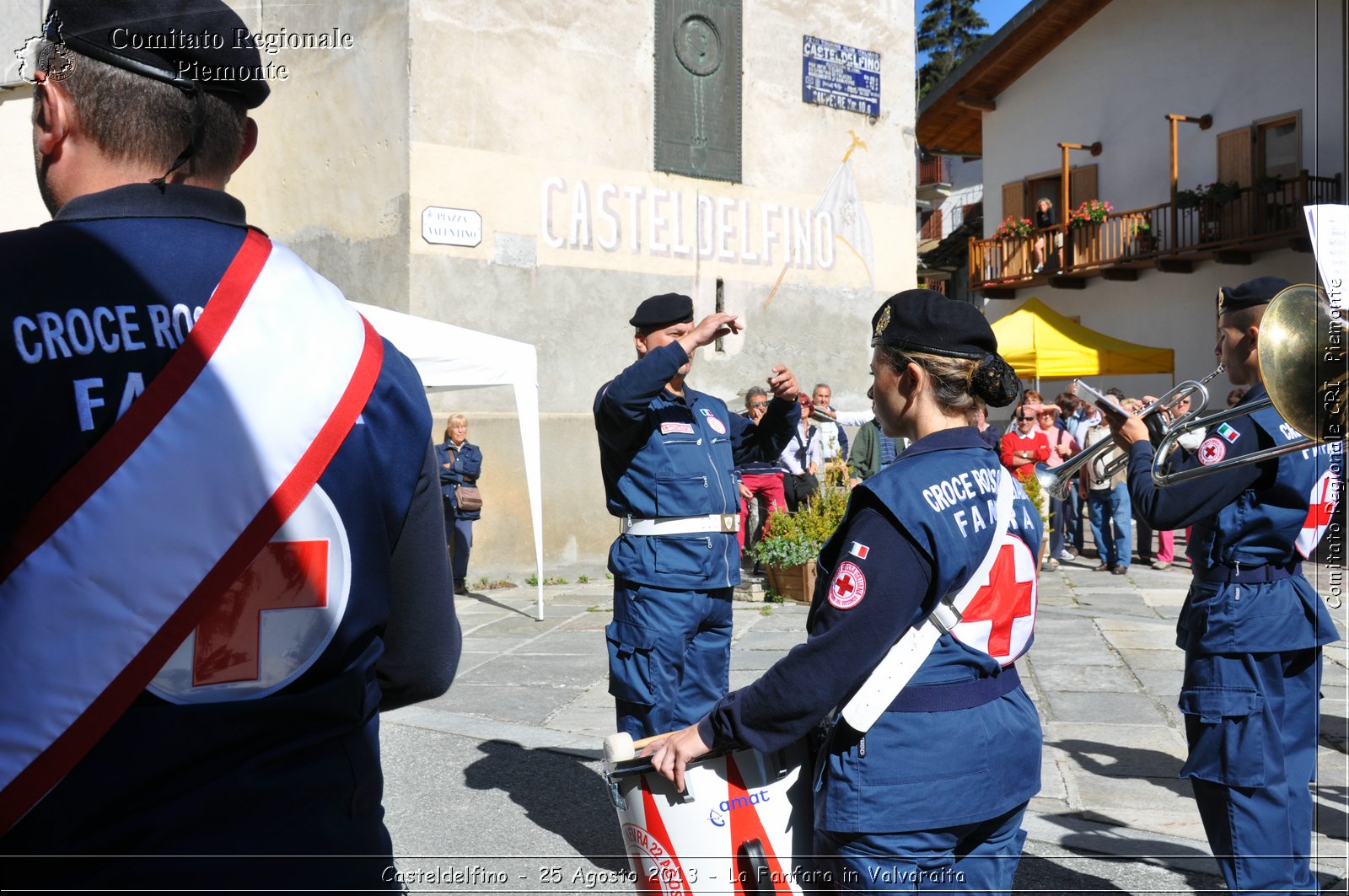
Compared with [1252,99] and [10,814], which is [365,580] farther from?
[1252,99]

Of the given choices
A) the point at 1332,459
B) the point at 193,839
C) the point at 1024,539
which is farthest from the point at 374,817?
the point at 1332,459

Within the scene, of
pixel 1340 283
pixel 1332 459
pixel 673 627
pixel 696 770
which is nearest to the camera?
pixel 696 770

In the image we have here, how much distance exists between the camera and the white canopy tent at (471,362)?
8695mm

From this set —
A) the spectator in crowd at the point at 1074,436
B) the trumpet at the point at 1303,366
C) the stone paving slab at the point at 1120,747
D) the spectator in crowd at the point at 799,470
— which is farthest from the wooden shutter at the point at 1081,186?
the trumpet at the point at 1303,366

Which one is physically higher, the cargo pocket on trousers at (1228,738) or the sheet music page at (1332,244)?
the sheet music page at (1332,244)

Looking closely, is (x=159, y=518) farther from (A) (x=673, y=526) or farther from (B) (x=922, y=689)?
(A) (x=673, y=526)

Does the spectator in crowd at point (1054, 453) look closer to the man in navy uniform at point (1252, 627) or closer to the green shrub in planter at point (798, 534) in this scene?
the green shrub in planter at point (798, 534)

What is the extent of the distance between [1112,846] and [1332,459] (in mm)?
1704

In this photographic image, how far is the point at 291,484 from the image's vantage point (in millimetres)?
1345

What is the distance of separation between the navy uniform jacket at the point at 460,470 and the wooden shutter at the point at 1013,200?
17664 millimetres

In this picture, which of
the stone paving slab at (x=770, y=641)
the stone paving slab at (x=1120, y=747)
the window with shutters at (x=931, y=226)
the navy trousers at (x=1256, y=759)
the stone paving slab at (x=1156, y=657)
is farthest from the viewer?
the window with shutters at (x=931, y=226)

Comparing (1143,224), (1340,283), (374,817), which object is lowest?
(374,817)

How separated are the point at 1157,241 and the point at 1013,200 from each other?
13.9ft

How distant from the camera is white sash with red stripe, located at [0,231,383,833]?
47.2 inches
